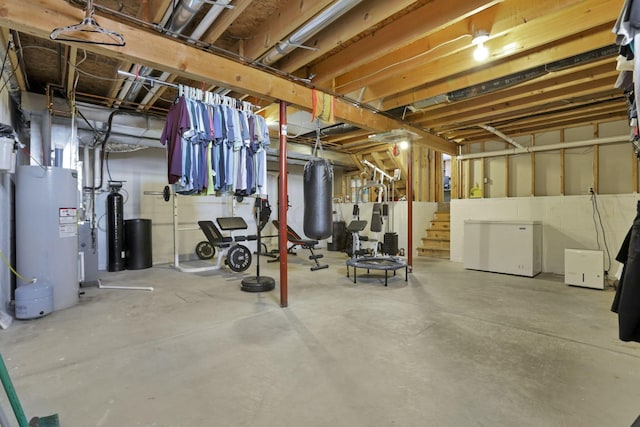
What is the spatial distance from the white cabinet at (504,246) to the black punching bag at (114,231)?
6.42 meters

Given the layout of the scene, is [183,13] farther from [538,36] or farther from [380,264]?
[380,264]

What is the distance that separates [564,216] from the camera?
5520 mm

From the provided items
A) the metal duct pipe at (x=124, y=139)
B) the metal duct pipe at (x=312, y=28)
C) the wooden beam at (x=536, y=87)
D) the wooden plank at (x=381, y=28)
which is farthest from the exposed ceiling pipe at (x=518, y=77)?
the metal duct pipe at (x=124, y=139)

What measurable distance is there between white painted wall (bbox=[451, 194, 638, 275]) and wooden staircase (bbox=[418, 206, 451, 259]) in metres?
0.96

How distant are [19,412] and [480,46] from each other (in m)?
4.08

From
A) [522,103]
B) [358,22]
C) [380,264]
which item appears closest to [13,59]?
[358,22]

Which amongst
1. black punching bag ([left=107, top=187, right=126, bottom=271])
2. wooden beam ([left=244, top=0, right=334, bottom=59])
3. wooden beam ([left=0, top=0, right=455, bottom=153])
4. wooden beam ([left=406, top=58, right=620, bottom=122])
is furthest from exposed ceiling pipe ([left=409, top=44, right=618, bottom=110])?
black punching bag ([left=107, top=187, right=126, bottom=271])

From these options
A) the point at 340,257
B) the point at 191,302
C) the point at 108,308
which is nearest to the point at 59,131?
the point at 108,308

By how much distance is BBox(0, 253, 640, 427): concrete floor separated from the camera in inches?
66.7

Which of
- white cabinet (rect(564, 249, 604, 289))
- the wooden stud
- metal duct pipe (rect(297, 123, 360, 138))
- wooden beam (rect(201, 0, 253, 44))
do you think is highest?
wooden beam (rect(201, 0, 253, 44))

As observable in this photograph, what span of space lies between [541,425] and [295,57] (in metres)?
3.61

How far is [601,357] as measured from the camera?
2.33m

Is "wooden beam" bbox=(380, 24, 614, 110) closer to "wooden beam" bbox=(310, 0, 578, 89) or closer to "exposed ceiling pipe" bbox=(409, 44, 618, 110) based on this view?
"exposed ceiling pipe" bbox=(409, 44, 618, 110)

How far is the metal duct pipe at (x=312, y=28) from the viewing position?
94.7 inches
